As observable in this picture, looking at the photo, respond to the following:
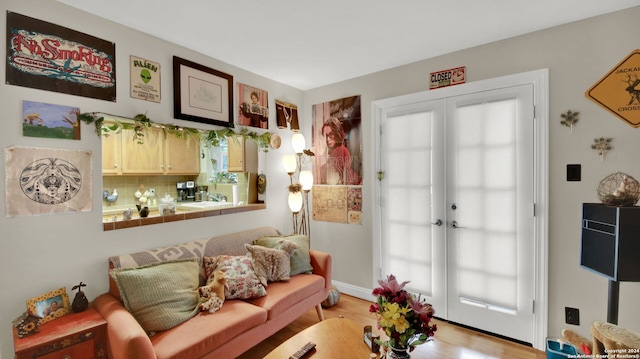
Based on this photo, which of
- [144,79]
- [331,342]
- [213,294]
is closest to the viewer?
[331,342]

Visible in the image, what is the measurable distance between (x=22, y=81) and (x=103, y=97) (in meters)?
0.40

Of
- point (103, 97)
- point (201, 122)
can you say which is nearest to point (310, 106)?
point (201, 122)

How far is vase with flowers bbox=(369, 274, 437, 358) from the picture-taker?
1.32 meters

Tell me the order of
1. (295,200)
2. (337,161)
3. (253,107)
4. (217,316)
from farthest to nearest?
(337,161) → (295,200) → (253,107) → (217,316)

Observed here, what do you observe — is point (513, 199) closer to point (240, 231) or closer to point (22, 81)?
point (240, 231)

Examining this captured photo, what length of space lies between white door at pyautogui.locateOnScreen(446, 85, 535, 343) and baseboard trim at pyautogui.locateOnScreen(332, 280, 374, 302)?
874mm

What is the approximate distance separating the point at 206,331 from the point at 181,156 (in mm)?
2738

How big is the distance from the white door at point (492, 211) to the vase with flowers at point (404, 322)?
1.46 metres

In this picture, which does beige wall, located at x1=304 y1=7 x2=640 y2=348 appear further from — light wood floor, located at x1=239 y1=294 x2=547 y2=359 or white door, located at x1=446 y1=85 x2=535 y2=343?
light wood floor, located at x1=239 y1=294 x2=547 y2=359

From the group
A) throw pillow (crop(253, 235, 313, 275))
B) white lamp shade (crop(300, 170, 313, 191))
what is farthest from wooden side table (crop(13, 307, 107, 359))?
white lamp shade (crop(300, 170, 313, 191))

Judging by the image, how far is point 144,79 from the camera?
7.29 ft

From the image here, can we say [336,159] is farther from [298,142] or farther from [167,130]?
[167,130]

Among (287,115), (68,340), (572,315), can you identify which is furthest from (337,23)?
(572,315)

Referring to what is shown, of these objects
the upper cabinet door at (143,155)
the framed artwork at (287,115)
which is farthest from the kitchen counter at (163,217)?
the framed artwork at (287,115)
